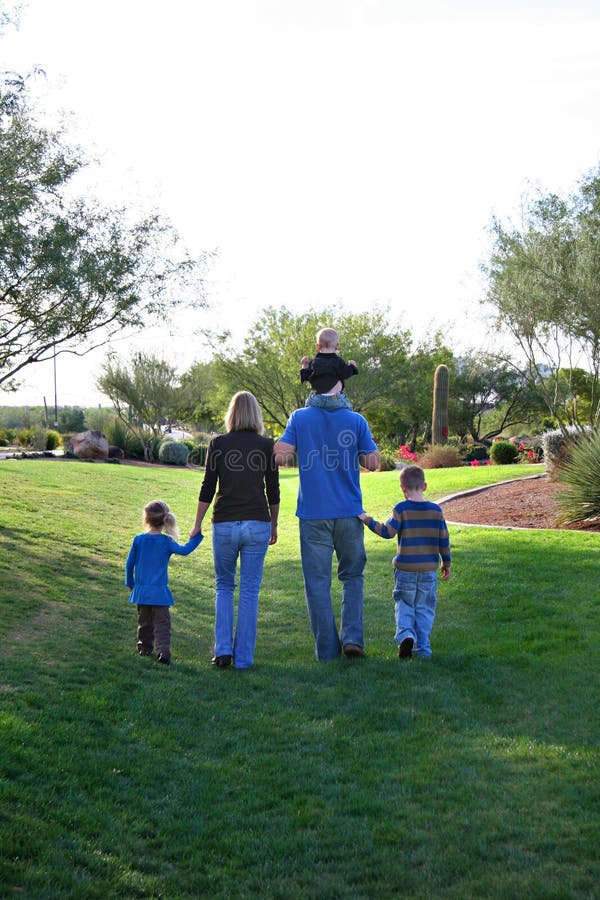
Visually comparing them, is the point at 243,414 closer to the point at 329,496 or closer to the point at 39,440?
the point at 329,496

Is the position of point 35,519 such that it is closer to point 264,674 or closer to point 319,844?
point 264,674

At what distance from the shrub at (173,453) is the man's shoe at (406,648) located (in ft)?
116

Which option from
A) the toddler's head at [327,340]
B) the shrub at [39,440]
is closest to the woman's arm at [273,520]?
the toddler's head at [327,340]

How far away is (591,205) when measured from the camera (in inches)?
878

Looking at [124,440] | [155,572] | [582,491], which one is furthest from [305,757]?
[124,440]

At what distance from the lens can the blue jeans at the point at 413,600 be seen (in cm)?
662

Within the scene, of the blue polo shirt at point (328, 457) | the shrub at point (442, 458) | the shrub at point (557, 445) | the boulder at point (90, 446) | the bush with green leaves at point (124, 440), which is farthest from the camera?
the bush with green leaves at point (124, 440)

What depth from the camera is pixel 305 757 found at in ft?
15.6

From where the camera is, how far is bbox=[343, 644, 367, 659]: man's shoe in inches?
260

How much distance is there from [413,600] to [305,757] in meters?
2.11

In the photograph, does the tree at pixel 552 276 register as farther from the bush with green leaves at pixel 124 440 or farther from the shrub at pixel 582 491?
the bush with green leaves at pixel 124 440

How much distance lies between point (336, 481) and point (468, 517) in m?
9.52

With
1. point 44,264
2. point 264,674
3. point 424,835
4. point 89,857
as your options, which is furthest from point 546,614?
point 44,264

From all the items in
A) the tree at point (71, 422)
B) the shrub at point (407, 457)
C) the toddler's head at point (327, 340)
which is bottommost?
the shrub at point (407, 457)
